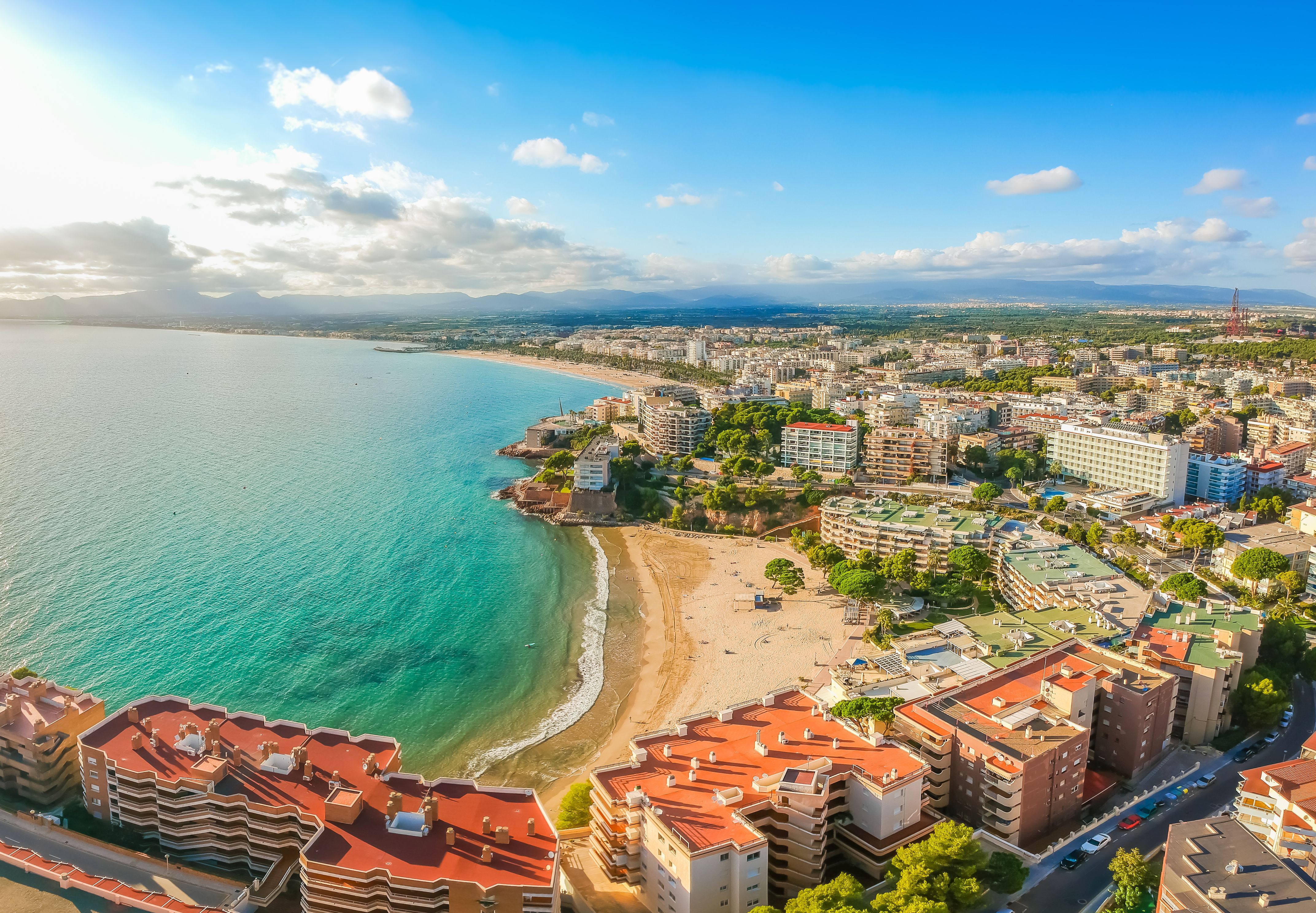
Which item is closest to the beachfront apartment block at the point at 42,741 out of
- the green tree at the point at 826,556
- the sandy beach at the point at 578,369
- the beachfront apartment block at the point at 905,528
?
the green tree at the point at 826,556

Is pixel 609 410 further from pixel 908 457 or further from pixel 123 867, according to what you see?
pixel 123 867

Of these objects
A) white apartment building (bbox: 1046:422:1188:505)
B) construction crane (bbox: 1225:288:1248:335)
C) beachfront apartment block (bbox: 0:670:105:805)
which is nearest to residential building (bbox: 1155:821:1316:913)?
beachfront apartment block (bbox: 0:670:105:805)

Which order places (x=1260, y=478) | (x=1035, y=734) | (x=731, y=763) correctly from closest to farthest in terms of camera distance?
(x=731, y=763) → (x=1035, y=734) → (x=1260, y=478)

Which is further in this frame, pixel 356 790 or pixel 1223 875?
pixel 356 790

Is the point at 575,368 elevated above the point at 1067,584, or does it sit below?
above

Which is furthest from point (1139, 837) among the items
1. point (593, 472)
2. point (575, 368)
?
point (575, 368)
